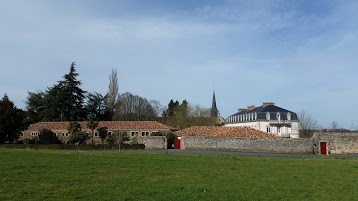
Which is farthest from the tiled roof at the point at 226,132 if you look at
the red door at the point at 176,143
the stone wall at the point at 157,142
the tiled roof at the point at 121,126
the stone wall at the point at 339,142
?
the tiled roof at the point at 121,126

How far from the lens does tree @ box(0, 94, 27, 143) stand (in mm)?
63438

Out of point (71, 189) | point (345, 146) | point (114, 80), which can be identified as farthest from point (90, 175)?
point (114, 80)

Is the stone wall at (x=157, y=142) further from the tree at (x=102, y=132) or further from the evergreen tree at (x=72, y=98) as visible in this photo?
the evergreen tree at (x=72, y=98)

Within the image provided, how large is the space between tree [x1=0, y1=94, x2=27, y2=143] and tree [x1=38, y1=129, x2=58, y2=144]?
13.5 ft

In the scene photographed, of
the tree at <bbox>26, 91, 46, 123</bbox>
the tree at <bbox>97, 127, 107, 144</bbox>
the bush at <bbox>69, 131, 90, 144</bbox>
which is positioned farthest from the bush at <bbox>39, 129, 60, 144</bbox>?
the tree at <bbox>26, 91, 46, 123</bbox>

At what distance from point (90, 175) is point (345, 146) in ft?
152

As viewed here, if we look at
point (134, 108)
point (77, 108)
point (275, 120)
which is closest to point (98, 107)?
point (77, 108)

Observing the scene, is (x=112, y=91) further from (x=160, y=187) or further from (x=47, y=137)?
(x=160, y=187)

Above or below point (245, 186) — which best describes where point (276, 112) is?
above

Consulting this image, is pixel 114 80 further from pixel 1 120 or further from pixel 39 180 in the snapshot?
pixel 39 180

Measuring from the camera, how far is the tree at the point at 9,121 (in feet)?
208

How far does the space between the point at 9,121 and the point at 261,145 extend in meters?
42.5

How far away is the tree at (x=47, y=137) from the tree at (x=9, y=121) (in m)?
4.13

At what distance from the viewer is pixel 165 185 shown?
42.8 ft
